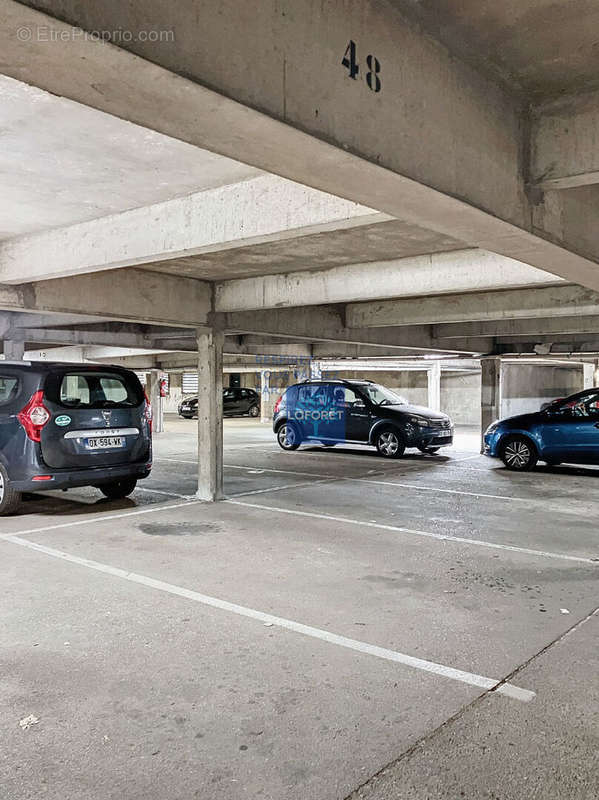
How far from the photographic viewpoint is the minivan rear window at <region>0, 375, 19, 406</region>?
7489 millimetres

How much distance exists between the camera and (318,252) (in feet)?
22.1

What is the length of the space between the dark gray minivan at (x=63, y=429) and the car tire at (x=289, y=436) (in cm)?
761

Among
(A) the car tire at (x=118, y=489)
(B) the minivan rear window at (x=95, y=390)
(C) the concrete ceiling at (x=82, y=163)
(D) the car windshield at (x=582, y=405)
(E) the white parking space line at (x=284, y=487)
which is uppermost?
(C) the concrete ceiling at (x=82, y=163)

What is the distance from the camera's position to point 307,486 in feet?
33.3

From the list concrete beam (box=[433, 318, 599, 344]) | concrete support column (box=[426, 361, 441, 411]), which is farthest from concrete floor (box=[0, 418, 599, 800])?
concrete support column (box=[426, 361, 441, 411])

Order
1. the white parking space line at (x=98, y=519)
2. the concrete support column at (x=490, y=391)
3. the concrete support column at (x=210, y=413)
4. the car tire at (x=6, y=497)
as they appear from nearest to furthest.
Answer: the white parking space line at (x=98, y=519) < the car tire at (x=6, y=497) < the concrete support column at (x=210, y=413) < the concrete support column at (x=490, y=391)

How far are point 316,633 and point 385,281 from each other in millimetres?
4375

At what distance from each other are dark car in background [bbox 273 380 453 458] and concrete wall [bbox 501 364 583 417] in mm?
12553

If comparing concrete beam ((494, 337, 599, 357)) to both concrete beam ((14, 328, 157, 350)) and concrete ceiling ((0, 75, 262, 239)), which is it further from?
concrete ceiling ((0, 75, 262, 239))

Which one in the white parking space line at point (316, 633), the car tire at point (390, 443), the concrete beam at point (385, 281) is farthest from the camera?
the car tire at point (390, 443)

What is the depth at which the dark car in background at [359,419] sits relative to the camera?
13812 millimetres

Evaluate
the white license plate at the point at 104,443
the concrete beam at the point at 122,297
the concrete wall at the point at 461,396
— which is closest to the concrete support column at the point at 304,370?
the concrete wall at the point at 461,396

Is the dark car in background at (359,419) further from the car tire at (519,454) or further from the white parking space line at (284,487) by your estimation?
the white parking space line at (284,487)

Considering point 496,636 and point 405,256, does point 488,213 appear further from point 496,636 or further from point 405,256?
point 405,256
